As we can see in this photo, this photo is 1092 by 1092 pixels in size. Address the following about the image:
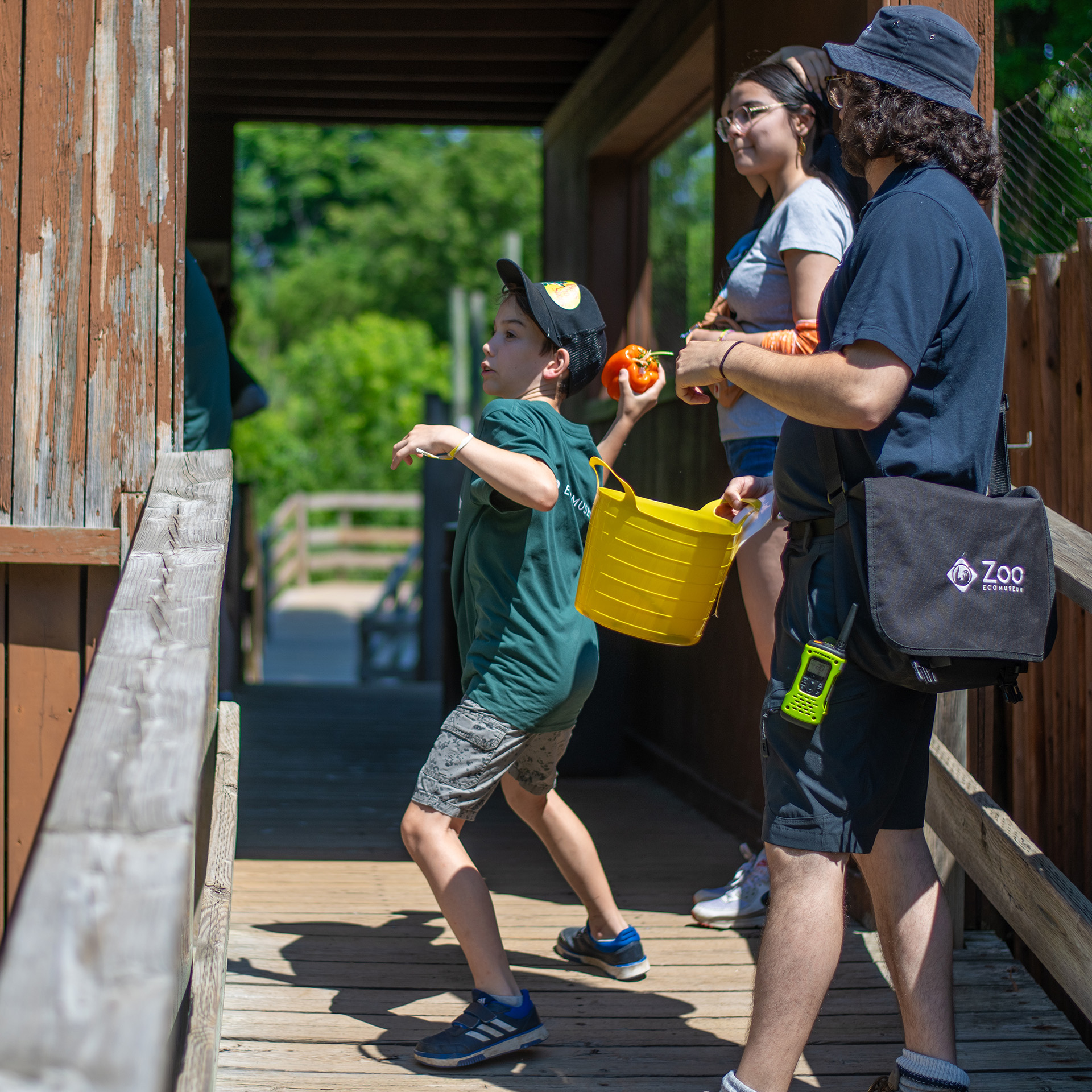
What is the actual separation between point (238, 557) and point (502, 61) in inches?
139

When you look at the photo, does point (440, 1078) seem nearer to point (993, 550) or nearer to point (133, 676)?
point (133, 676)

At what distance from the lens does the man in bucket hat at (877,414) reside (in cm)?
192

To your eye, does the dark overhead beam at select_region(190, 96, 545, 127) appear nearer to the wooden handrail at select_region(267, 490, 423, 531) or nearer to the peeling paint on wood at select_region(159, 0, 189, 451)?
the peeling paint on wood at select_region(159, 0, 189, 451)

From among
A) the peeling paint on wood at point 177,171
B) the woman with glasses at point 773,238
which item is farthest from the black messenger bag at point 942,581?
the peeling paint on wood at point 177,171

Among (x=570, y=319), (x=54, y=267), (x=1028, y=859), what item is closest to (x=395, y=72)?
(x=54, y=267)

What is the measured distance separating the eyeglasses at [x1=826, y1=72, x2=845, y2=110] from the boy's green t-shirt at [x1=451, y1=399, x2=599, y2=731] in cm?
88

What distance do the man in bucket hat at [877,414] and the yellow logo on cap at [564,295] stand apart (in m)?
0.75

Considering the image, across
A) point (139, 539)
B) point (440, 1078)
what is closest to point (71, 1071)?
point (139, 539)

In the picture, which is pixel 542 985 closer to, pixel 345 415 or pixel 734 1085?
pixel 734 1085

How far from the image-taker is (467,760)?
255cm

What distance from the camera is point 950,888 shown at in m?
3.08

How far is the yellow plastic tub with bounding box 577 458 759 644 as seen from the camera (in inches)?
97.3

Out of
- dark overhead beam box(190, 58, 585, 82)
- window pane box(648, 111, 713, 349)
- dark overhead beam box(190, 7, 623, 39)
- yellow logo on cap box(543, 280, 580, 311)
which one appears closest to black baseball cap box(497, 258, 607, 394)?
yellow logo on cap box(543, 280, 580, 311)

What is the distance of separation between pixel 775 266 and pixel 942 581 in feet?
4.16
